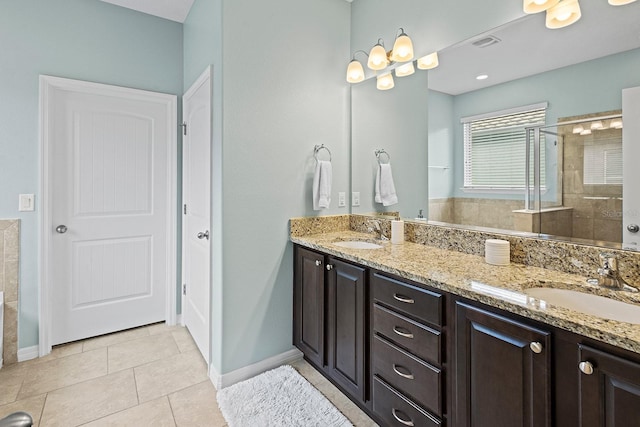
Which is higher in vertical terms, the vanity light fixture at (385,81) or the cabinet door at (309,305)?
the vanity light fixture at (385,81)

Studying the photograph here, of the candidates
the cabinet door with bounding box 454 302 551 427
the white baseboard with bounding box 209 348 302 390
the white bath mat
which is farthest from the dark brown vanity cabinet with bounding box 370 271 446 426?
the white baseboard with bounding box 209 348 302 390

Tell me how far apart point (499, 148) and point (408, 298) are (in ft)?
3.06

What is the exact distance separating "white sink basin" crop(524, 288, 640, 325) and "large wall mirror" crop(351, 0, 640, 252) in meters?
0.29

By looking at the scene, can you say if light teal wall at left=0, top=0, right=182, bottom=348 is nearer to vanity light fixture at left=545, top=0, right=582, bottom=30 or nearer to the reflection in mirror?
the reflection in mirror

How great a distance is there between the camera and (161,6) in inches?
106

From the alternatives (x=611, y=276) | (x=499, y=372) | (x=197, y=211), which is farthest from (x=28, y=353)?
(x=611, y=276)

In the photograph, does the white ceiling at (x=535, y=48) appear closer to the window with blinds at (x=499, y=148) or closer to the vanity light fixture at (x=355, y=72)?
the window with blinds at (x=499, y=148)

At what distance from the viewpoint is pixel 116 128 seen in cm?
277

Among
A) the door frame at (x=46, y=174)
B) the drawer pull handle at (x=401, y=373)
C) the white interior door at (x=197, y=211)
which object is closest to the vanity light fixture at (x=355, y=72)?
the white interior door at (x=197, y=211)

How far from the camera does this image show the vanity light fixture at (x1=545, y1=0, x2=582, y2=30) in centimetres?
146

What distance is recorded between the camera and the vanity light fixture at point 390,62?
2.09 m

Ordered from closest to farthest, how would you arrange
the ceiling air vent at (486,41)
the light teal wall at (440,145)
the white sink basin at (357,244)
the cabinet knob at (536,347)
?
the cabinet knob at (536,347)
the ceiling air vent at (486,41)
the light teal wall at (440,145)
the white sink basin at (357,244)

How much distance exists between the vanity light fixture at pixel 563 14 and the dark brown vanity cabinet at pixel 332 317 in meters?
1.45

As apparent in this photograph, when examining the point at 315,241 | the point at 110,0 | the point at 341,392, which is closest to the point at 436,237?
the point at 315,241
